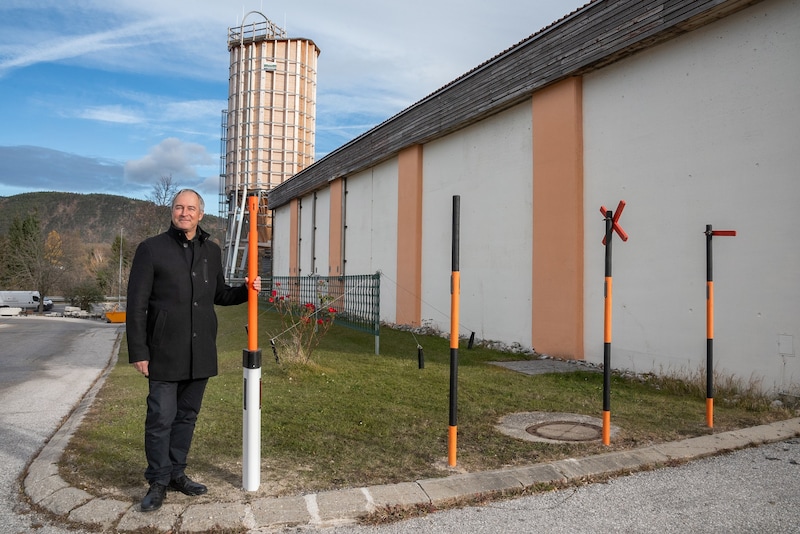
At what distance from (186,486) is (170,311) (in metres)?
1.16

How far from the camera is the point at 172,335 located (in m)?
3.97

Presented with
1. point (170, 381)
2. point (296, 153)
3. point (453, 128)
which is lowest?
point (170, 381)

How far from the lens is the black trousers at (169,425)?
3.90m

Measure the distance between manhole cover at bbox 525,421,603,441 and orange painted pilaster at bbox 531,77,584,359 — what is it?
17.8 ft

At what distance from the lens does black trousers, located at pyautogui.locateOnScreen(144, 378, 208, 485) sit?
154 inches

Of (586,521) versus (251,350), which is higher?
(251,350)

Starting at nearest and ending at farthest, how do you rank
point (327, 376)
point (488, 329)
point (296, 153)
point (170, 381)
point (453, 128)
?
point (170, 381), point (327, 376), point (488, 329), point (453, 128), point (296, 153)

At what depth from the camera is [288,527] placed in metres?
3.69

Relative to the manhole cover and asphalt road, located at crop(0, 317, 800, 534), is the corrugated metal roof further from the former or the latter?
asphalt road, located at crop(0, 317, 800, 534)

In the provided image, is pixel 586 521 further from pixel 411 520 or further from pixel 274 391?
pixel 274 391

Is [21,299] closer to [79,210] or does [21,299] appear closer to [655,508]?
[655,508]

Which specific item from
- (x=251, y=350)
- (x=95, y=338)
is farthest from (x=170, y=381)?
(x=95, y=338)

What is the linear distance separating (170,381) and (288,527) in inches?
46.6

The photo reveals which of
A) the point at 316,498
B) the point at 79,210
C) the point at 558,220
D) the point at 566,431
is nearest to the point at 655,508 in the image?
the point at 566,431
